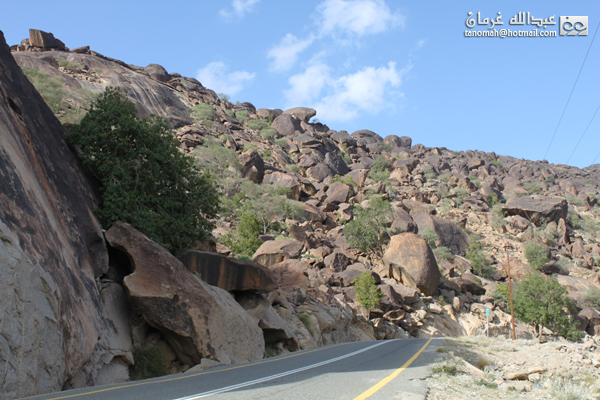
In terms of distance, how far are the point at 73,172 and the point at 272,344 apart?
37.6 ft

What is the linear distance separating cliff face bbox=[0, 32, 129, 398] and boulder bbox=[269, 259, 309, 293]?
13.4 m

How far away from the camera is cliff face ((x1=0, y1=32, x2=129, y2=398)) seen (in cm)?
691

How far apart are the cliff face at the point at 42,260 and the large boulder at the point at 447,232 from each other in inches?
2036

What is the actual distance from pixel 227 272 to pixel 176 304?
206 inches

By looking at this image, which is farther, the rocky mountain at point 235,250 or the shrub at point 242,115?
the shrub at point 242,115

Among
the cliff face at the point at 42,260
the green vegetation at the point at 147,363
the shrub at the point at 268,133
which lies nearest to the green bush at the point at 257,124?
the shrub at the point at 268,133

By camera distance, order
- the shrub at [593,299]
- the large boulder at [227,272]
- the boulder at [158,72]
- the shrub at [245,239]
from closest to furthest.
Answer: the large boulder at [227,272] < the shrub at [245,239] < the shrub at [593,299] < the boulder at [158,72]

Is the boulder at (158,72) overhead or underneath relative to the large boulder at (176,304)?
overhead

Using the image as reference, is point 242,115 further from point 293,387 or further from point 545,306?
point 293,387

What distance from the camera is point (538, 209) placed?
6831cm

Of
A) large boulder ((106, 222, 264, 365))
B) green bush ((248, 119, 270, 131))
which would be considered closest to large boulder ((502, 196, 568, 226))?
green bush ((248, 119, 270, 131))

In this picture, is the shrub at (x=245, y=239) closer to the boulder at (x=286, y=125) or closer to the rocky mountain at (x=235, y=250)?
the rocky mountain at (x=235, y=250)

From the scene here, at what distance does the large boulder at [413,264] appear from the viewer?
126 feet

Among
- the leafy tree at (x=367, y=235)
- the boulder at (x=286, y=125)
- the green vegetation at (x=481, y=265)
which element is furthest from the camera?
the boulder at (x=286, y=125)
